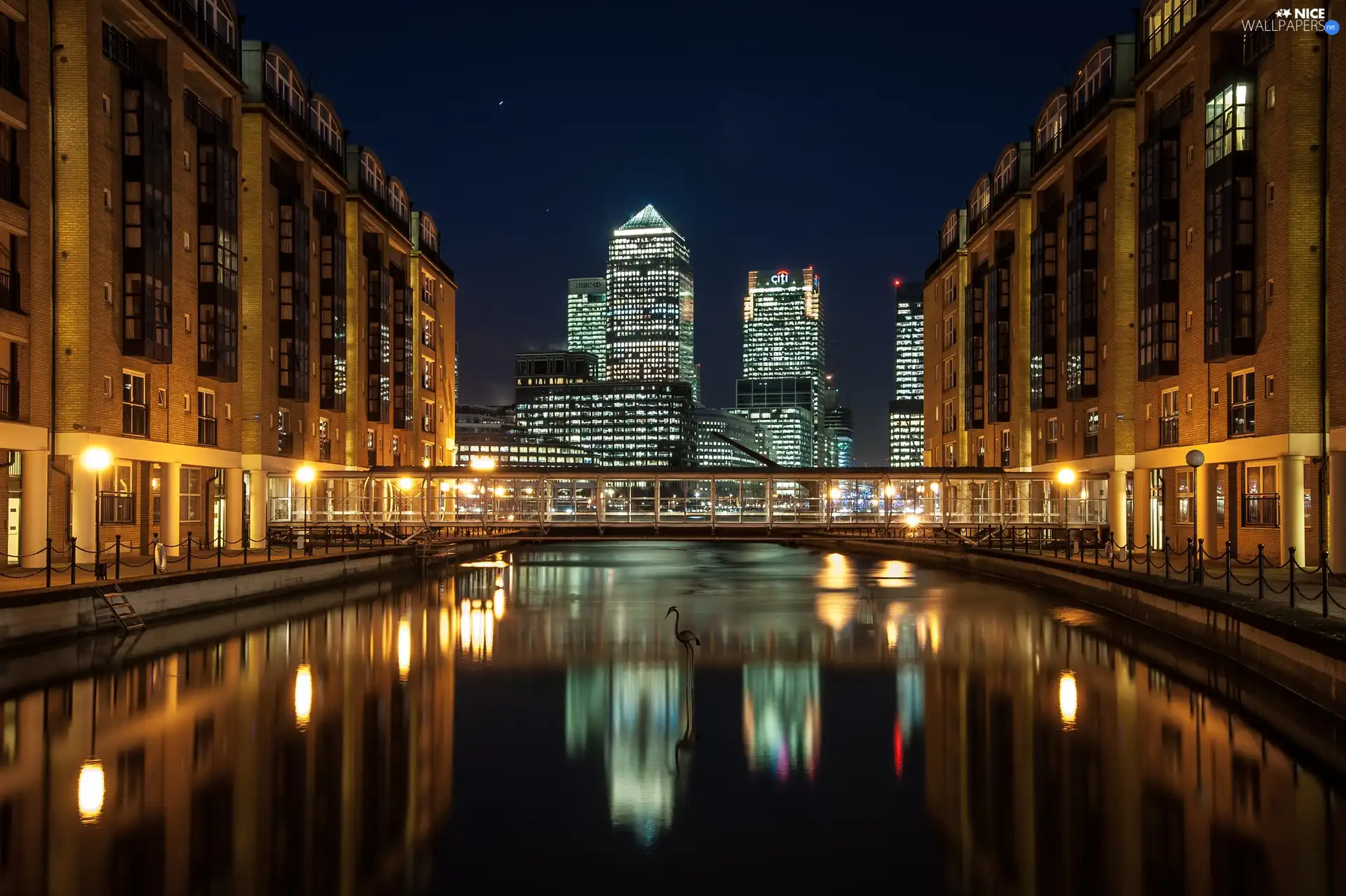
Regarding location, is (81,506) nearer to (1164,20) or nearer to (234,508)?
(234,508)

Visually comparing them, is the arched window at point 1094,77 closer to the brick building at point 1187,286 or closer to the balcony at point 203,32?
the brick building at point 1187,286

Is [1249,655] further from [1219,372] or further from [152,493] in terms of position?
[152,493]

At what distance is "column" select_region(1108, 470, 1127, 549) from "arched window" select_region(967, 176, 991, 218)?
29.3 m

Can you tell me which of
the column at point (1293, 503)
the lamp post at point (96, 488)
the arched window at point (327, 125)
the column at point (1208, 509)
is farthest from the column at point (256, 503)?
the column at point (1293, 503)

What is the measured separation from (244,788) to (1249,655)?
1986 centimetres

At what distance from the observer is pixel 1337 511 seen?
3466cm

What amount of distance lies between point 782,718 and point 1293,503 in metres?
23.2

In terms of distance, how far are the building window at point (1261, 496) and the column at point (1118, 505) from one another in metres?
10.7

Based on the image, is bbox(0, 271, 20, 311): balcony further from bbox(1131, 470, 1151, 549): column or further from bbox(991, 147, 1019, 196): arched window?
bbox(991, 147, 1019, 196): arched window

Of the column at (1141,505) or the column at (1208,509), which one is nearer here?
the column at (1208,509)

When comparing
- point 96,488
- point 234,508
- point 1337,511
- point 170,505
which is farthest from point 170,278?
point 1337,511

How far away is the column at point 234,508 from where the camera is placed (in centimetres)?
5203

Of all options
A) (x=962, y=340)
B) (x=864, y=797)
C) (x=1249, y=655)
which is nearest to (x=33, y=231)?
(x=864, y=797)

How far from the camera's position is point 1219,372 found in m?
42.1
